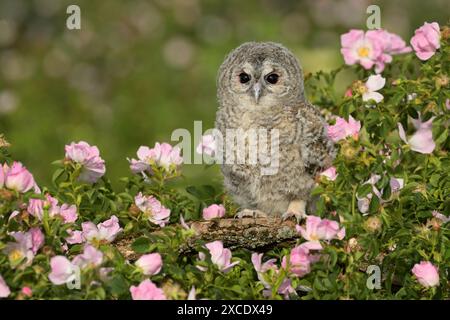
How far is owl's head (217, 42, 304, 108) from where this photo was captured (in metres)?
4.77

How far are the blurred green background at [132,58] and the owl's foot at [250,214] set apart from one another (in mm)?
2615

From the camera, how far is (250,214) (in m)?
4.60

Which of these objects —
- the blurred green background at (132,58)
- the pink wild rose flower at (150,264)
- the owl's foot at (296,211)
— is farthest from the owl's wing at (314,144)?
the blurred green background at (132,58)

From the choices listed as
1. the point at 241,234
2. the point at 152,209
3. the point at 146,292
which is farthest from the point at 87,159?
the point at 146,292

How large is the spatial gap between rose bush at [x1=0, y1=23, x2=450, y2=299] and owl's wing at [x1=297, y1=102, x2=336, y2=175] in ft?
1.20

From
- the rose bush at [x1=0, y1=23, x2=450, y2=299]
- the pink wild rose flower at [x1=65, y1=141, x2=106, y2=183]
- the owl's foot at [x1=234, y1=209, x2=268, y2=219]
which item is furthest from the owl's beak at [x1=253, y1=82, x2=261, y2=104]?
the pink wild rose flower at [x1=65, y1=141, x2=106, y2=183]

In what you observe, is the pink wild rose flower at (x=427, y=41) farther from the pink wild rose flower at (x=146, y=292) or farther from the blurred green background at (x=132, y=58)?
the blurred green background at (x=132, y=58)

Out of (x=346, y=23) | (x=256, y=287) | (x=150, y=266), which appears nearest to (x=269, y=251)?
(x=256, y=287)

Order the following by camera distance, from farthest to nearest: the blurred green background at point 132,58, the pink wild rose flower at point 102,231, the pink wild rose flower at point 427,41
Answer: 1. the blurred green background at point 132,58
2. the pink wild rose flower at point 427,41
3. the pink wild rose flower at point 102,231

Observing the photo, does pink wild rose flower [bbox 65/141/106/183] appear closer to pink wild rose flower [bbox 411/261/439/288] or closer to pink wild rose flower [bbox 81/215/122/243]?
pink wild rose flower [bbox 81/215/122/243]

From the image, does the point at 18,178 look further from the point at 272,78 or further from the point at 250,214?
the point at 272,78

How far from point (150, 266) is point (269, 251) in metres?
0.76

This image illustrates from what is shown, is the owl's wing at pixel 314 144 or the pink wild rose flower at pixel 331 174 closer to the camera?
the pink wild rose flower at pixel 331 174

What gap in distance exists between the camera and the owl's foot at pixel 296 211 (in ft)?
14.5
